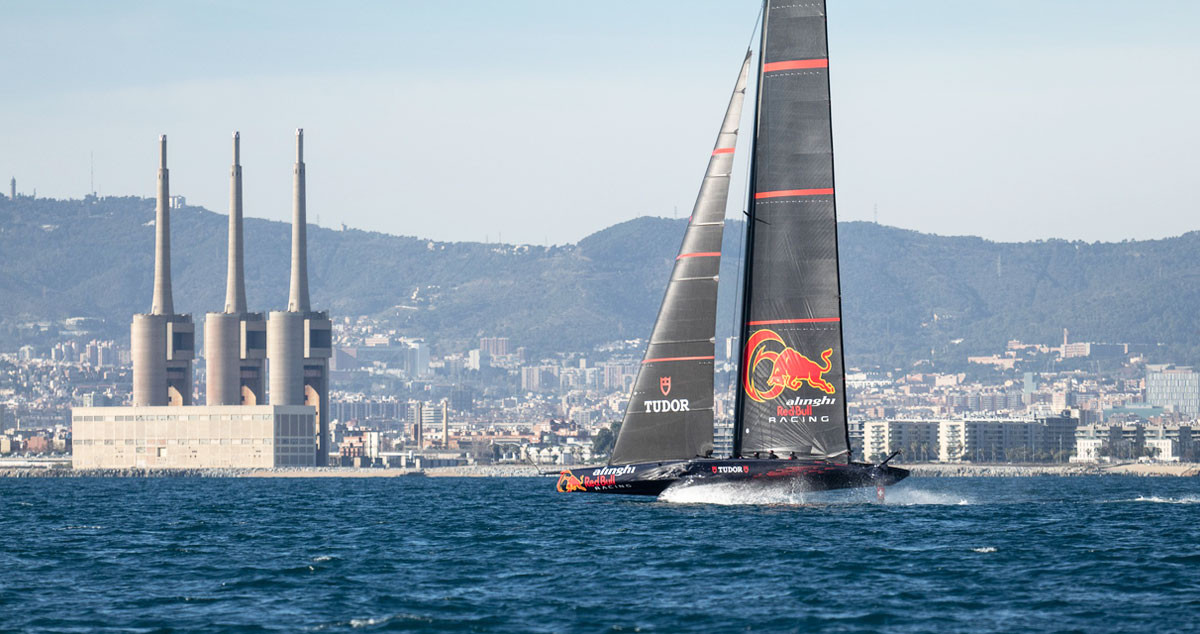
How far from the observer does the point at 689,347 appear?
5088 cm

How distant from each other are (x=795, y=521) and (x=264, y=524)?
15.2m

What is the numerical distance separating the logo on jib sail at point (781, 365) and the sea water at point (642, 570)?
2.83 m

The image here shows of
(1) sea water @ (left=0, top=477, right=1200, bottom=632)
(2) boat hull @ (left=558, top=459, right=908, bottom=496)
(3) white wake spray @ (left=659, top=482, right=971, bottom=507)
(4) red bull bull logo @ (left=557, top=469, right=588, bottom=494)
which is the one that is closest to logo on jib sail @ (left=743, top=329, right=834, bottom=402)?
(2) boat hull @ (left=558, top=459, right=908, bottom=496)

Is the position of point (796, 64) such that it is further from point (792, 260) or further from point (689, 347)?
point (689, 347)

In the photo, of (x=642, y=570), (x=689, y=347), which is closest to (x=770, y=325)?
(x=689, y=347)

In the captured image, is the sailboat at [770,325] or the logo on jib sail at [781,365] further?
the logo on jib sail at [781,365]

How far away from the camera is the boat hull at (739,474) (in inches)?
1876

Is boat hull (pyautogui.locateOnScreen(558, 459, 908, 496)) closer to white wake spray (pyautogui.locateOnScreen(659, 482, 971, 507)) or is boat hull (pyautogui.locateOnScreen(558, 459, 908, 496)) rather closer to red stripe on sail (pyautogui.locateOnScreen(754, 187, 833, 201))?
white wake spray (pyautogui.locateOnScreen(659, 482, 971, 507))

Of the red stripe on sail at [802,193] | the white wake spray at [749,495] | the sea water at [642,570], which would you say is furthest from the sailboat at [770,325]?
the sea water at [642,570]

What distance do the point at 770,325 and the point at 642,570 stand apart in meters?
15.4

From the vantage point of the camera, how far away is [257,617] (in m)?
28.9

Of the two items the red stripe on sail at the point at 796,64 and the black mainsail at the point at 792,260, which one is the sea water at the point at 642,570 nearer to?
the black mainsail at the point at 792,260

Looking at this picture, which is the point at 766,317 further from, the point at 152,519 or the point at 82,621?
the point at 82,621

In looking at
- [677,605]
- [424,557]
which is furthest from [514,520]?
[677,605]
